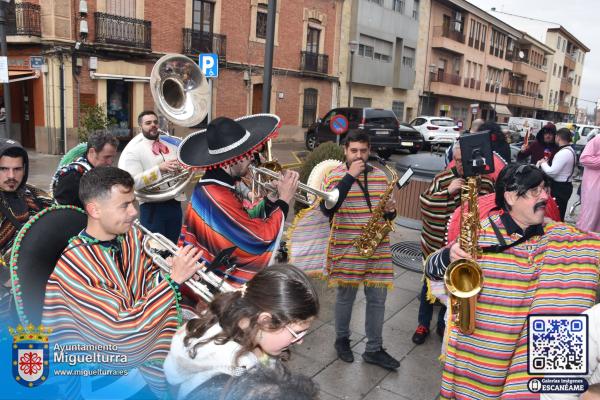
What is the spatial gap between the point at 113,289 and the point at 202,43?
19.3 m

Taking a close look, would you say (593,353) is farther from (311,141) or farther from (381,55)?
(381,55)

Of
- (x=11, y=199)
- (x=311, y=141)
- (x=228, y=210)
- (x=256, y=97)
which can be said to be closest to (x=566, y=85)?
(x=256, y=97)

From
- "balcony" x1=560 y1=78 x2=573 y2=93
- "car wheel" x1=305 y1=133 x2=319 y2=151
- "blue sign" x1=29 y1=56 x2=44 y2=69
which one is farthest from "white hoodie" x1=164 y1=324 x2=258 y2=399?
"balcony" x1=560 y1=78 x2=573 y2=93

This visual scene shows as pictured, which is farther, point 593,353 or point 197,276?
point 197,276

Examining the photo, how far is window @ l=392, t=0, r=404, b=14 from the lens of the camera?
30.6 m

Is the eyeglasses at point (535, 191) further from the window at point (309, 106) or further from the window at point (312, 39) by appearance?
the window at point (312, 39)

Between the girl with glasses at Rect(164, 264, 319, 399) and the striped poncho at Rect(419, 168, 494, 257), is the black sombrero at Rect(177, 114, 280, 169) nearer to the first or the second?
the girl with glasses at Rect(164, 264, 319, 399)

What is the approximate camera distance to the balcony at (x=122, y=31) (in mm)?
16141

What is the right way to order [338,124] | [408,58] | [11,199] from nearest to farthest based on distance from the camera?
[11,199]
[338,124]
[408,58]

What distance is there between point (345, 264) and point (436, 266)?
126 centimetres

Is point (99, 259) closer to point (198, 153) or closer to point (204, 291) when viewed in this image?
point (204, 291)

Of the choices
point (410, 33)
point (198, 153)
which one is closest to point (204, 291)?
point (198, 153)

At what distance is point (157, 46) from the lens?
18266 mm

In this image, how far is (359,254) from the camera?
390cm
